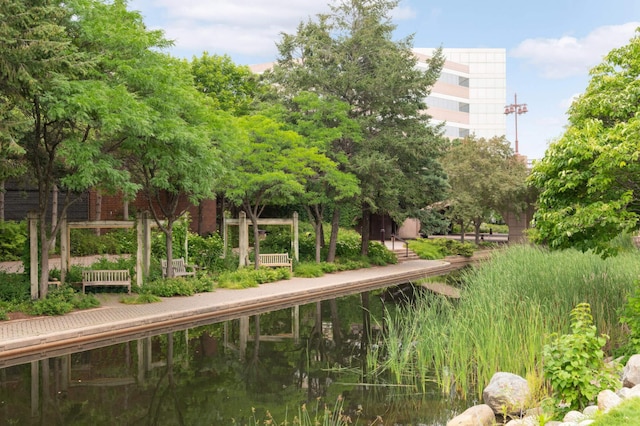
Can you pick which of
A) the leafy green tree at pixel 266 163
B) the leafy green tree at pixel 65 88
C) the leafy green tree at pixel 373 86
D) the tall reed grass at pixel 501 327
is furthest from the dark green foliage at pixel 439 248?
the leafy green tree at pixel 65 88

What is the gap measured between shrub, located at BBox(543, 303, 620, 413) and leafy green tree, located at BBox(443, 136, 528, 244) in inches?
1095

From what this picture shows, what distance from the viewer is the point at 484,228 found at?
5916 cm

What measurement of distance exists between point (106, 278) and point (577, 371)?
1319 centimetres

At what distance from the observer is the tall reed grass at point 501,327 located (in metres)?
8.52

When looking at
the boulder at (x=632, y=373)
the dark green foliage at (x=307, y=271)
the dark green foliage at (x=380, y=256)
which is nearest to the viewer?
the boulder at (x=632, y=373)

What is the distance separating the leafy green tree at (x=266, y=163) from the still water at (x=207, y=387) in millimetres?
8296

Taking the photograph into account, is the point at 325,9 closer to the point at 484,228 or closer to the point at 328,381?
the point at 328,381

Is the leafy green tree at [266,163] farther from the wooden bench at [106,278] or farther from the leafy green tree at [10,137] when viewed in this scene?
the leafy green tree at [10,137]

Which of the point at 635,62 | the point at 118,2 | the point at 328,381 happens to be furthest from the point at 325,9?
the point at 328,381

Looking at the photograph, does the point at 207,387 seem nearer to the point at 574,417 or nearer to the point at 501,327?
the point at 501,327

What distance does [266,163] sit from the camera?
67.1ft

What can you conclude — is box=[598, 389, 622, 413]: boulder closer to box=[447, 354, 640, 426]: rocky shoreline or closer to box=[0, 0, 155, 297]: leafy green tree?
box=[447, 354, 640, 426]: rocky shoreline

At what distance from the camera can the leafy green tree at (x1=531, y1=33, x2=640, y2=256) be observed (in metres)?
8.01

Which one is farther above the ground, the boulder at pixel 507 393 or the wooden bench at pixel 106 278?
the wooden bench at pixel 106 278
